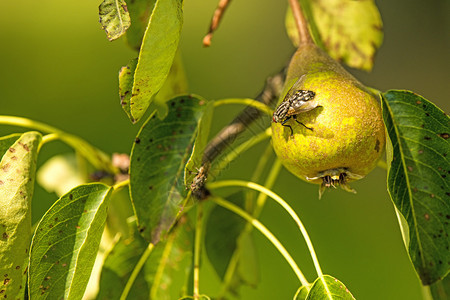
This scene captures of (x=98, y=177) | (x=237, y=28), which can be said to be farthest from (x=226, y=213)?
(x=237, y=28)

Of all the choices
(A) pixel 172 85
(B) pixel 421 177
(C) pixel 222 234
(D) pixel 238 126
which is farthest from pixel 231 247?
(B) pixel 421 177

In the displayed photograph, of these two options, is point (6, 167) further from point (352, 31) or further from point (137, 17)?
point (352, 31)

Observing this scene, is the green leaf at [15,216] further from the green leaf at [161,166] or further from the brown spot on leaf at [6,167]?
the green leaf at [161,166]

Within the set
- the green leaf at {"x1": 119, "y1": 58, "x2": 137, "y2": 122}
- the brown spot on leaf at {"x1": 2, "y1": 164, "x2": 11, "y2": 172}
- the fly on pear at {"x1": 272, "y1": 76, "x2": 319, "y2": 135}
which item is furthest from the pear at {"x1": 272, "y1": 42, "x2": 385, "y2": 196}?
the brown spot on leaf at {"x1": 2, "y1": 164, "x2": 11, "y2": 172}

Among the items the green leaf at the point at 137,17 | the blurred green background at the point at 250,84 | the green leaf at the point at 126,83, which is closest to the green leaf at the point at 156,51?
the green leaf at the point at 126,83

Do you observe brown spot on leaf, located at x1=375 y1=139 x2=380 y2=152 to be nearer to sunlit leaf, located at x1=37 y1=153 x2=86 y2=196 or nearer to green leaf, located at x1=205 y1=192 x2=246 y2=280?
green leaf, located at x1=205 y1=192 x2=246 y2=280
